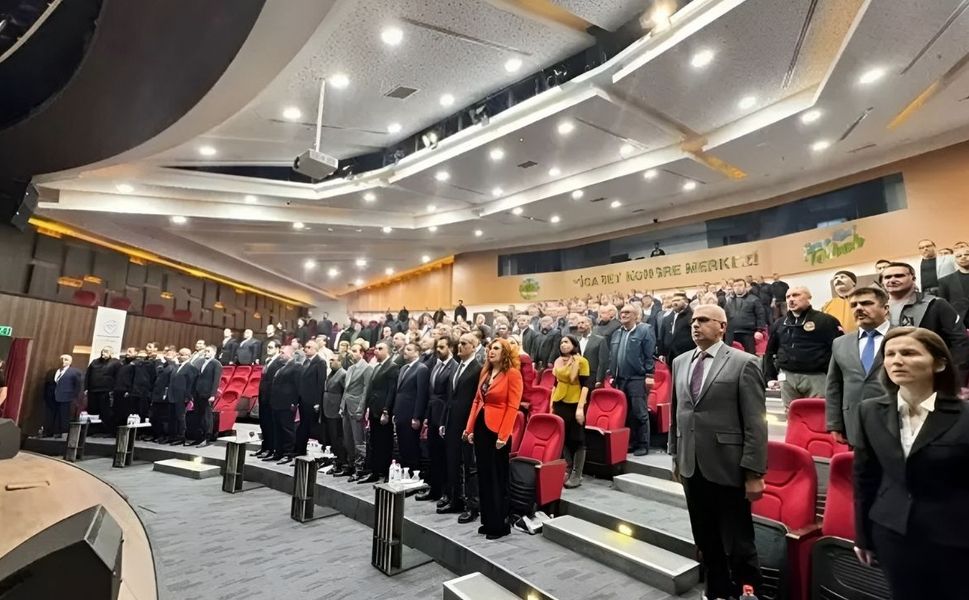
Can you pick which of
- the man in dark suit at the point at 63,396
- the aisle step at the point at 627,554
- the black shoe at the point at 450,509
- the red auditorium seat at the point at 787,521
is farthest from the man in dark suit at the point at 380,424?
the man in dark suit at the point at 63,396

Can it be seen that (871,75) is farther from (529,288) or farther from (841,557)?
(529,288)

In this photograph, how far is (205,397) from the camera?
6953 millimetres

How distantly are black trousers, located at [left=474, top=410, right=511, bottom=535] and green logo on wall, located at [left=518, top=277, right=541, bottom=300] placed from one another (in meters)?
10.0

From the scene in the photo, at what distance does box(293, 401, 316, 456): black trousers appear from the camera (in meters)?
5.52

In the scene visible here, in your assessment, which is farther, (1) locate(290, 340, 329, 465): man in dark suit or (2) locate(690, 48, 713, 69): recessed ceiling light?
(1) locate(290, 340, 329, 465): man in dark suit

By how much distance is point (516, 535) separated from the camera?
10.2 feet

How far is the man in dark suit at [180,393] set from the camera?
693 centimetres

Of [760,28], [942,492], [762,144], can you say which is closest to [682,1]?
[760,28]

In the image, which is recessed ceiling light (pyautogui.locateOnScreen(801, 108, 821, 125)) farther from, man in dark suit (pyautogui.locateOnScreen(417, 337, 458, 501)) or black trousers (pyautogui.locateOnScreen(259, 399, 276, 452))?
black trousers (pyautogui.locateOnScreen(259, 399, 276, 452))

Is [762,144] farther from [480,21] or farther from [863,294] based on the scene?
[863,294]

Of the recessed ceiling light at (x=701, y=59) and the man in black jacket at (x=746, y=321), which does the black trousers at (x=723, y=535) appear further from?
the recessed ceiling light at (x=701, y=59)

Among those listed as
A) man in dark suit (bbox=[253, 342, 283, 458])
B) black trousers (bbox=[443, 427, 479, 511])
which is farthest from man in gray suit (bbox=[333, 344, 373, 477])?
black trousers (bbox=[443, 427, 479, 511])

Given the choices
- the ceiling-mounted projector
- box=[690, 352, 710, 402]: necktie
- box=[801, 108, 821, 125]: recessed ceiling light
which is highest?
box=[801, 108, 821, 125]: recessed ceiling light

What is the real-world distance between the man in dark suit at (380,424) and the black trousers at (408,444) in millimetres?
250
